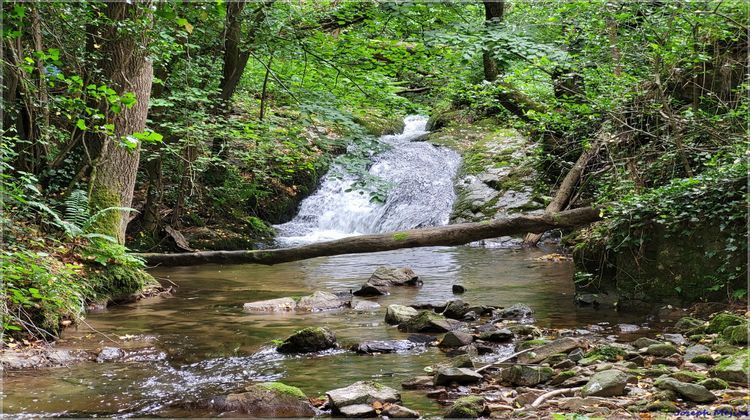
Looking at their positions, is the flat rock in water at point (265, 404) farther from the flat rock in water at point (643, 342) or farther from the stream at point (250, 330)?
the flat rock in water at point (643, 342)

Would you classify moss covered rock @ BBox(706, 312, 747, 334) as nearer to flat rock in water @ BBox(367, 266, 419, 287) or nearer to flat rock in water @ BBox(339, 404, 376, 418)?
flat rock in water @ BBox(339, 404, 376, 418)

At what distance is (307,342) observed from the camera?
640cm

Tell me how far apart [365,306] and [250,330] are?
74.0 inches

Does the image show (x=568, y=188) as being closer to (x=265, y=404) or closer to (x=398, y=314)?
(x=398, y=314)

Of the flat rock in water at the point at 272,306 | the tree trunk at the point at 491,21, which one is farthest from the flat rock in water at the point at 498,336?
the tree trunk at the point at 491,21

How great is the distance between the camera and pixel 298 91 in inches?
419

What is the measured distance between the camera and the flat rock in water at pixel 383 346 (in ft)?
20.8

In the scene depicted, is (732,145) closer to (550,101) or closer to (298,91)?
(550,101)

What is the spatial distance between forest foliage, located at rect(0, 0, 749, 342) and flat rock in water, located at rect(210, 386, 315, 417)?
6.64ft

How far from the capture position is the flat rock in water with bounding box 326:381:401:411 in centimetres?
453

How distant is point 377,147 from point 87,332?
471cm

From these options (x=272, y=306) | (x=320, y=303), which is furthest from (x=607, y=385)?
(x=272, y=306)

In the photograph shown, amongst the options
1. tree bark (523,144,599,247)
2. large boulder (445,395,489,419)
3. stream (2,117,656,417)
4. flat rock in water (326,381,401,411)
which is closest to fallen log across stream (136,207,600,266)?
stream (2,117,656,417)

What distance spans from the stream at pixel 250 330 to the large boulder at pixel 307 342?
0.16 meters
